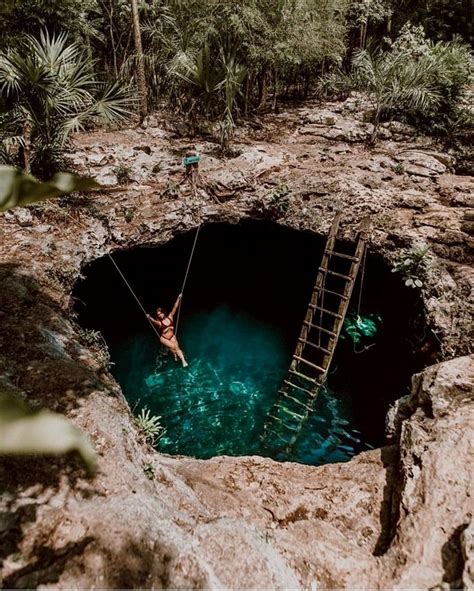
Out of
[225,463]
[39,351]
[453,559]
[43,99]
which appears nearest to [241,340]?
[225,463]

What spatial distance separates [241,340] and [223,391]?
4.78 feet

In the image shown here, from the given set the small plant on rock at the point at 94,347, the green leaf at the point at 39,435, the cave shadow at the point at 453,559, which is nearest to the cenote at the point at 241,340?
the small plant on rock at the point at 94,347

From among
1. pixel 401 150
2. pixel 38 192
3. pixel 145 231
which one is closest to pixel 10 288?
pixel 145 231

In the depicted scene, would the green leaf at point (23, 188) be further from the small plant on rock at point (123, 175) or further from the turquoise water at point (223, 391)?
the small plant on rock at point (123, 175)

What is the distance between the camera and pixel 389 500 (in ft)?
12.5

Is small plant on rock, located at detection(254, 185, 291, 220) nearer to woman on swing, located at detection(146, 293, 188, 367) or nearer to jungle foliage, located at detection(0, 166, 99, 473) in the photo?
woman on swing, located at detection(146, 293, 188, 367)

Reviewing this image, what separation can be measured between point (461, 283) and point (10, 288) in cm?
640

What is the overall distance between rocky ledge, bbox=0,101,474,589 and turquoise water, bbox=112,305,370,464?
245 centimetres

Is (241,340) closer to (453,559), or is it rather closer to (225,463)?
(225,463)

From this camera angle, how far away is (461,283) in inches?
234

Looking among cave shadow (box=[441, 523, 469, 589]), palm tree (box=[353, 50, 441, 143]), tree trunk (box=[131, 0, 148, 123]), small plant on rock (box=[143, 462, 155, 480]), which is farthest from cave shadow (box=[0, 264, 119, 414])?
palm tree (box=[353, 50, 441, 143])

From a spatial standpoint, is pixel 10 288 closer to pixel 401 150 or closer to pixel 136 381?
pixel 136 381

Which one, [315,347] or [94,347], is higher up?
[94,347]

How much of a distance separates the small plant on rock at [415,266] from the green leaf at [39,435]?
623 centimetres
